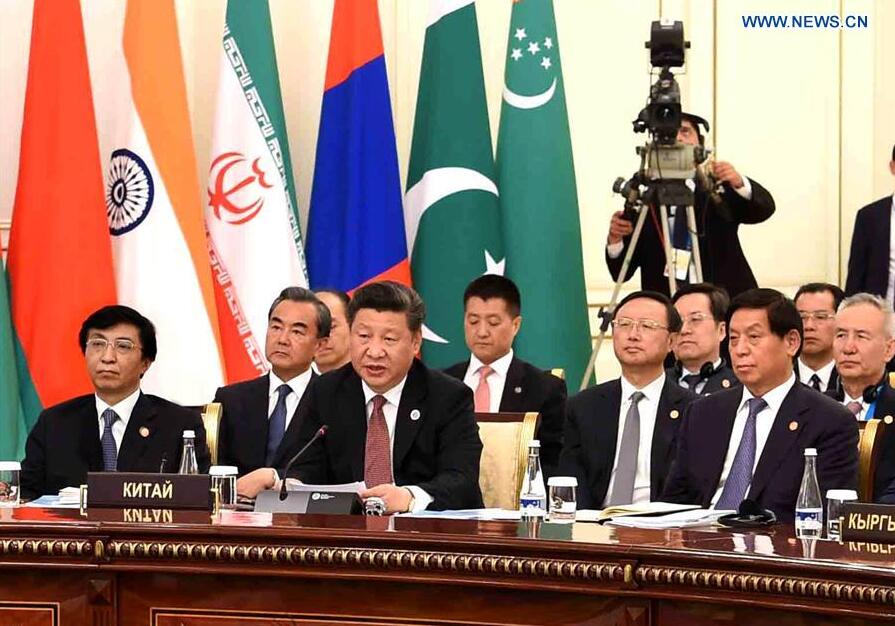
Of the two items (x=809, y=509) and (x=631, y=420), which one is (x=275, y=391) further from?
(x=809, y=509)

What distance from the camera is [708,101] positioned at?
22.4 ft

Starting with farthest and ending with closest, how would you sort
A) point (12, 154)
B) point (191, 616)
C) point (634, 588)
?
1. point (12, 154)
2. point (191, 616)
3. point (634, 588)

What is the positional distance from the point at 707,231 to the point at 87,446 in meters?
2.83

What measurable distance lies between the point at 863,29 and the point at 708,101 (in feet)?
2.28

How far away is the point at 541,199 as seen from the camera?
256 inches

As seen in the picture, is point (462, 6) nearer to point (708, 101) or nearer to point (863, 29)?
point (708, 101)

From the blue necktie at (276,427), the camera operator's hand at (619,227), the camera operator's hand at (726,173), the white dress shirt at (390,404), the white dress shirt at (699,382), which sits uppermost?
the camera operator's hand at (726,173)

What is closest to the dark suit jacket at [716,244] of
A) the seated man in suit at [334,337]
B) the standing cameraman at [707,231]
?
the standing cameraman at [707,231]

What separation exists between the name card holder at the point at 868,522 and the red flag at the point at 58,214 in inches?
143

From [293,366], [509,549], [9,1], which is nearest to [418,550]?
[509,549]

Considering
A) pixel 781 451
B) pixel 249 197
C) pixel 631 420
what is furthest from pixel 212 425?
pixel 781 451

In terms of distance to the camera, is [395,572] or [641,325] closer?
[395,572]

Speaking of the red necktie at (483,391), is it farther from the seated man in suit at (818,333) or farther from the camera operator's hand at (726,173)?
the camera operator's hand at (726,173)

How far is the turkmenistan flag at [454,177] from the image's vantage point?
648 centimetres
